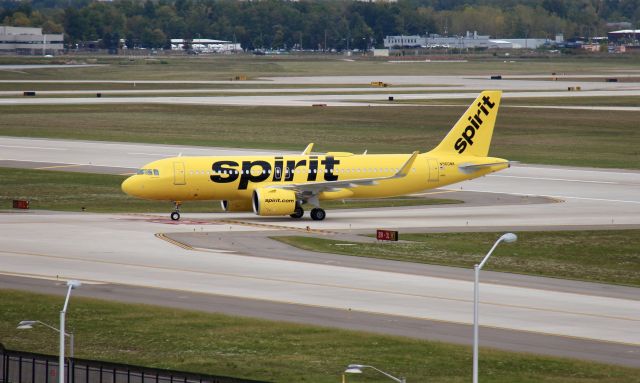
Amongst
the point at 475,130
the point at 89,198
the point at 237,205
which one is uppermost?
the point at 475,130

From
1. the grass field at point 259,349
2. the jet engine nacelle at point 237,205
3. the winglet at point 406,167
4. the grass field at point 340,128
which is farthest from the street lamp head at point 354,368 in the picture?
the grass field at point 340,128

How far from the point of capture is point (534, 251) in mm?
69062

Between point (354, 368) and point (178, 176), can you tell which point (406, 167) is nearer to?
point (178, 176)

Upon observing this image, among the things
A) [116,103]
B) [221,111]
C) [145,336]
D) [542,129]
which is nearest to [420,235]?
[145,336]

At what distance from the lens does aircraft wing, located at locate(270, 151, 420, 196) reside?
79.5 meters

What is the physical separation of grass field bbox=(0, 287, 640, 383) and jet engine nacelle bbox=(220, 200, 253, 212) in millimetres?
27879

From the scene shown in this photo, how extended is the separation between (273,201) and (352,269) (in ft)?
54.5

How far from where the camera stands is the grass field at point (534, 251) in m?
63.9

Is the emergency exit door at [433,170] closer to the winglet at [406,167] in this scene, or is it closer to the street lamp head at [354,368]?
the winglet at [406,167]

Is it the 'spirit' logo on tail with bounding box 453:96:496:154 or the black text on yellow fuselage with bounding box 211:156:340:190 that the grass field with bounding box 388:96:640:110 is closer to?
the 'spirit' logo on tail with bounding box 453:96:496:154

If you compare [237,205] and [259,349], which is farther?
[237,205]

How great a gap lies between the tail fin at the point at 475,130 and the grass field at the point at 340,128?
2949cm

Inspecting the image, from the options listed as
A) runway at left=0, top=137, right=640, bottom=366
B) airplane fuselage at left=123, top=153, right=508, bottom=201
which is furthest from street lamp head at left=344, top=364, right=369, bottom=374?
airplane fuselage at left=123, top=153, right=508, bottom=201

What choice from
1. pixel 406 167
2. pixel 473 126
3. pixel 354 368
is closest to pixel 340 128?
pixel 473 126
